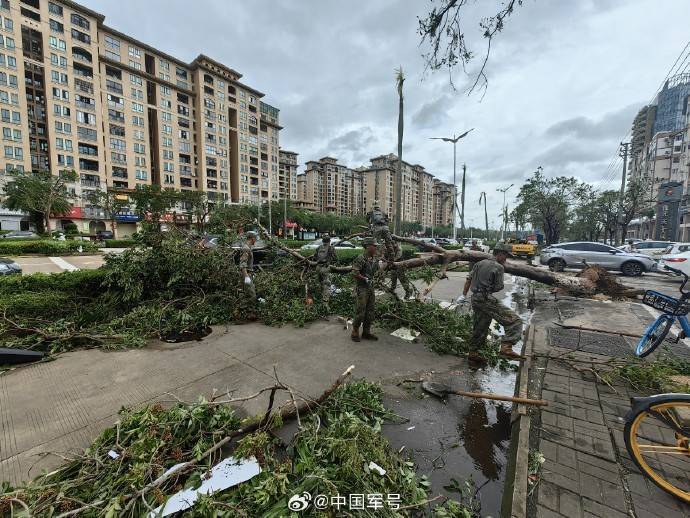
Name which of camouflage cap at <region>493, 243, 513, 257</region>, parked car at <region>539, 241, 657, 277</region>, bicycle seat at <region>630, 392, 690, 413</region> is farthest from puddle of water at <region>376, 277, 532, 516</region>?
parked car at <region>539, 241, 657, 277</region>

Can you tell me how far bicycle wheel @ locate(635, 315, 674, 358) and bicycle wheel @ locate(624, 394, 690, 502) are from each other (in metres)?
2.75

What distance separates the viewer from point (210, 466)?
235 centimetres

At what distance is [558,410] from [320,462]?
2791mm

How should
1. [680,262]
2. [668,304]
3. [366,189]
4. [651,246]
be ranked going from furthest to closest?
[366,189]
[651,246]
[680,262]
[668,304]

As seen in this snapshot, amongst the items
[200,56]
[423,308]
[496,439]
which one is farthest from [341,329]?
[200,56]

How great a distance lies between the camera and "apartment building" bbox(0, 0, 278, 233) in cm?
3794

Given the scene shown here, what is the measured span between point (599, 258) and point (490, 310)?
13.4 metres

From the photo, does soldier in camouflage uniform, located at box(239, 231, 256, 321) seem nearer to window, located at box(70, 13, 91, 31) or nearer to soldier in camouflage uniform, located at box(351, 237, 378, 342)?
soldier in camouflage uniform, located at box(351, 237, 378, 342)

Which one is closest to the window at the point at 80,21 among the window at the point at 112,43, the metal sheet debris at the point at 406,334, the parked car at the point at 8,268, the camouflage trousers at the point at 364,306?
the window at the point at 112,43

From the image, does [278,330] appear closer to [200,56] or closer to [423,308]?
[423,308]

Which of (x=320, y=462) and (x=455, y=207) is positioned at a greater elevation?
(x=455, y=207)

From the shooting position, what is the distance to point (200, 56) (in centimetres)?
5416

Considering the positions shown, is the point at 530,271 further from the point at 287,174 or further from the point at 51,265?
the point at 287,174

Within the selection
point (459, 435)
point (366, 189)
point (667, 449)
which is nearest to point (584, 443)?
point (667, 449)
